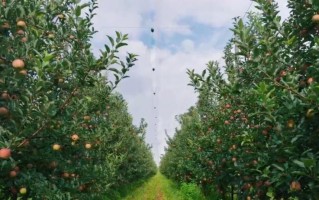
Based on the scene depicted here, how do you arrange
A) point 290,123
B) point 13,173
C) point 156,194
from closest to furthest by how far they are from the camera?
point 290,123, point 13,173, point 156,194

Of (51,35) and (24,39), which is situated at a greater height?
(51,35)

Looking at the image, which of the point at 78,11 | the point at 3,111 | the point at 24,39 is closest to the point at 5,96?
the point at 3,111

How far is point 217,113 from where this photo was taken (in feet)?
33.9

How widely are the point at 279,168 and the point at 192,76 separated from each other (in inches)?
82.9

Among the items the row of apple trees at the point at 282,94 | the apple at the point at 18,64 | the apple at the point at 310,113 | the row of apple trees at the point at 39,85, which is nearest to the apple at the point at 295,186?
the row of apple trees at the point at 282,94

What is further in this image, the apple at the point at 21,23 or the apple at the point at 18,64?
the apple at the point at 21,23

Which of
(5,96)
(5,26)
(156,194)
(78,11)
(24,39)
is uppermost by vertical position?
(78,11)

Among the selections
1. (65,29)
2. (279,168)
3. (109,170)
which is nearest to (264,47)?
(279,168)

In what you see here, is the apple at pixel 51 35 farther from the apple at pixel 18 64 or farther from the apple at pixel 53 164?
the apple at pixel 53 164

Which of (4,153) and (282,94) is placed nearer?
(4,153)

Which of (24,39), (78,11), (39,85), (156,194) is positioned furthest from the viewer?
(156,194)

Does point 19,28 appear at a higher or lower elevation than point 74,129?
higher

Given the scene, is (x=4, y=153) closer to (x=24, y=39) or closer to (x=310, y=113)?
(x=24, y=39)

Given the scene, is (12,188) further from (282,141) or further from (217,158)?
(217,158)
